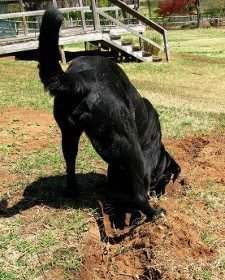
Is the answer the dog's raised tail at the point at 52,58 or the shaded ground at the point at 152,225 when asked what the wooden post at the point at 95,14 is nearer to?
the shaded ground at the point at 152,225

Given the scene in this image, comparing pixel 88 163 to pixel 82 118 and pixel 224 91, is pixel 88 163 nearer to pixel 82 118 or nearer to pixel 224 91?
pixel 82 118

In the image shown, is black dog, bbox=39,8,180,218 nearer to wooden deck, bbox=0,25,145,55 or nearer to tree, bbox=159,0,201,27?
wooden deck, bbox=0,25,145,55

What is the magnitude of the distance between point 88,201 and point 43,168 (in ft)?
3.62

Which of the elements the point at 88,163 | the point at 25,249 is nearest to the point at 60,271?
the point at 25,249

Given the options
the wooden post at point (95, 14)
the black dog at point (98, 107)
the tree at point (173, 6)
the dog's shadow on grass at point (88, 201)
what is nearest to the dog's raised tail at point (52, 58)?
the black dog at point (98, 107)

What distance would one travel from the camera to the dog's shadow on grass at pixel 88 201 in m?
3.92

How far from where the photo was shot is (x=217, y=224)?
399cm

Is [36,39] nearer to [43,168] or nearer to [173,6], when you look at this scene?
[43,168]

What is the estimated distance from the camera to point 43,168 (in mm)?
5203

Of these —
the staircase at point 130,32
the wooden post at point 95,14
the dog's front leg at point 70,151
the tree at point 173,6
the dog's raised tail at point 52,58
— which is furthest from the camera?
the tree at point 173,6

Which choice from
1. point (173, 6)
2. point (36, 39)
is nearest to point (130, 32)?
point (36, 39)

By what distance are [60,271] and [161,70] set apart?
38.6 ft

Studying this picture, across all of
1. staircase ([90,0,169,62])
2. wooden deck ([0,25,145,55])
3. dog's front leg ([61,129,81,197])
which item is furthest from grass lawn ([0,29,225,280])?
staircase ([90,0,169,62])

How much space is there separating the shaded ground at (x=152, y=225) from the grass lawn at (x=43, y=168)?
0.02 m
